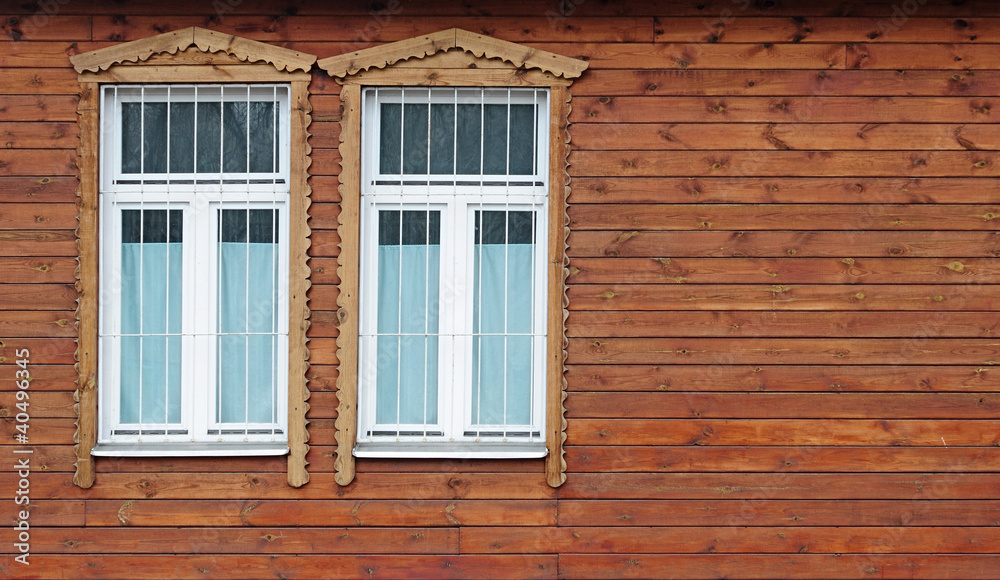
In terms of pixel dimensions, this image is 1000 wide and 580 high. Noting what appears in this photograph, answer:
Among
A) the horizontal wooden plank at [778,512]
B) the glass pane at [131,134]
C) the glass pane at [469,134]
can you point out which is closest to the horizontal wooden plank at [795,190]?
the glass pane at [469,134]

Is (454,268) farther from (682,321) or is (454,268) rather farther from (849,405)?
(849,405)

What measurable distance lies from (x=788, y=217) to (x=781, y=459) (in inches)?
45.4

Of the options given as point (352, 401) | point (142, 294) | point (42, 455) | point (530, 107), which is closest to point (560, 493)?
point (352, 401)

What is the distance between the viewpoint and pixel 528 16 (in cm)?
365

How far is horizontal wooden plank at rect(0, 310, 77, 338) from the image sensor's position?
11.8 ft

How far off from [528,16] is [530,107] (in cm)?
42

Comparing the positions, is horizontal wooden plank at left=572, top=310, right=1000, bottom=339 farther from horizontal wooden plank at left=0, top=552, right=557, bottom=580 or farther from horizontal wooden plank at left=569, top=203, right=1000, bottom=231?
horizontal wooden plank at left=0, top=552, right=557, bottom=580

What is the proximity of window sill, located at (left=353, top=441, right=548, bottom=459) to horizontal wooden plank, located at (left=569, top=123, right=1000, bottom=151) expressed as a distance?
1463mm

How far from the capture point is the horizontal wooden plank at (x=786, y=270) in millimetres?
3607

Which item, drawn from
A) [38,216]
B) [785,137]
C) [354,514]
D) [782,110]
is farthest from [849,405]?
[38,216]

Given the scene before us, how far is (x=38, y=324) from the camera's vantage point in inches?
142

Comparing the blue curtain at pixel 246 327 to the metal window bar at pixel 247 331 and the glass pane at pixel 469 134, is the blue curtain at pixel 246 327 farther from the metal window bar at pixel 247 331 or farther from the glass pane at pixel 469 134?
the glass pane at pixel 469 134

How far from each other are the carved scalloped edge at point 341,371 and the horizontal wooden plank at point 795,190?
1094 mm

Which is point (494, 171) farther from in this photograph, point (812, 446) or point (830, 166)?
point (812, 446)
